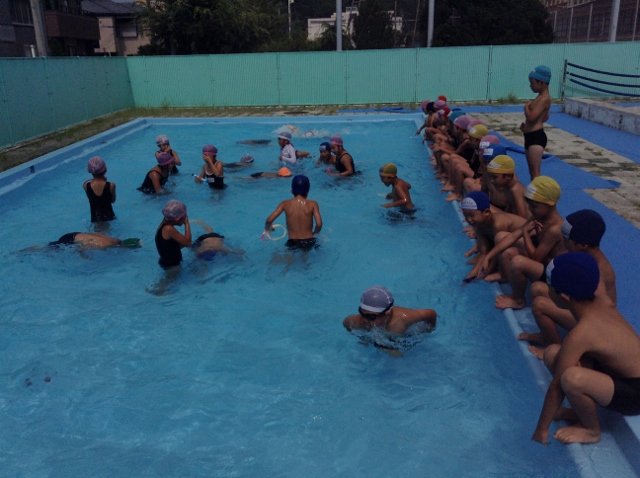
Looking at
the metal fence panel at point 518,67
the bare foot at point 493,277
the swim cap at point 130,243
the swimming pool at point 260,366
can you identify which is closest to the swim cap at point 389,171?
the swimming pool at point 260,366

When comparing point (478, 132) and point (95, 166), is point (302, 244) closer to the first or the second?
point (95, 166)

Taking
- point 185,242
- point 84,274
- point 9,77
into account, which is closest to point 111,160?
point 9,77

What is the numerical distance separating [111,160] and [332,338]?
10708 millimetres

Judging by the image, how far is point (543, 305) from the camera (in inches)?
167

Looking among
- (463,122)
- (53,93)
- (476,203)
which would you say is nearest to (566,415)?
(476,203)

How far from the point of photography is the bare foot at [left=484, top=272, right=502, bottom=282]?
5.88 meters

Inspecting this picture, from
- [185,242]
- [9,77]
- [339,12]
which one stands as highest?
[339,12]

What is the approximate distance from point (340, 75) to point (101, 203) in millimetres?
16268

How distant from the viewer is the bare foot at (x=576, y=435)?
3520mm

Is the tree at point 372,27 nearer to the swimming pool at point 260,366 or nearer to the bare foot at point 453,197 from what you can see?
the bare foot at point 453,197

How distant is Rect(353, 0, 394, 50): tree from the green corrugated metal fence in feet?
80.5

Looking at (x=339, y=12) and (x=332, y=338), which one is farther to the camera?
(x=339, y=12)

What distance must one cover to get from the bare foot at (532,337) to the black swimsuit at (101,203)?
21.1 ft

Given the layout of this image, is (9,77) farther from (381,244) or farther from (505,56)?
(505,56)
